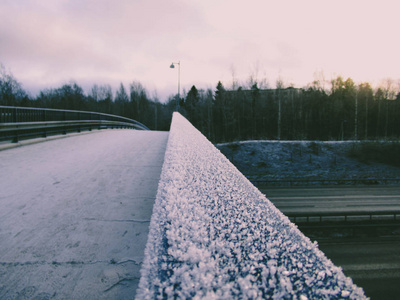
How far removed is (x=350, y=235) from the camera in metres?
14.8

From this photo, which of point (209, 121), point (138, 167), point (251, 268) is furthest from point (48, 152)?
point (209, 121)

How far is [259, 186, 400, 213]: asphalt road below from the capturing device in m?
20.7

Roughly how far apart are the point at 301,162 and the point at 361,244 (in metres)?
21.3

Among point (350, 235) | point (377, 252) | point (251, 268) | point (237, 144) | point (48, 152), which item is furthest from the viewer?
point (237, 144)

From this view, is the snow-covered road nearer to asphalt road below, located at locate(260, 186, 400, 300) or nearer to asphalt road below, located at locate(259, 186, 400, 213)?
asphalt road below, located at locate(260, 186, 400, 300)

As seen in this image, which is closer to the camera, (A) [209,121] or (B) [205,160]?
(B) [205,160]

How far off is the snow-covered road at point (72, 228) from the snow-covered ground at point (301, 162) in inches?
1067

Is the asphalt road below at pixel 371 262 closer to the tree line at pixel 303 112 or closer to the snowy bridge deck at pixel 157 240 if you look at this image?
the snowy bridge deck at pixel 157 240

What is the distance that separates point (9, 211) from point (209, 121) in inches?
2339

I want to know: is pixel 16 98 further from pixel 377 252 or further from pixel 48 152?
pixel 377 252

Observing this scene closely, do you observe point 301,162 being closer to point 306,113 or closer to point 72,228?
point 72,228

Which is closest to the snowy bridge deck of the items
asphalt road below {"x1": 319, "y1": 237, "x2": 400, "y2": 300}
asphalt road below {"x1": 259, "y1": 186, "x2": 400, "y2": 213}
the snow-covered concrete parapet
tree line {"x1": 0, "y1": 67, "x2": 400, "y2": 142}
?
the snow-covered concrete parapet

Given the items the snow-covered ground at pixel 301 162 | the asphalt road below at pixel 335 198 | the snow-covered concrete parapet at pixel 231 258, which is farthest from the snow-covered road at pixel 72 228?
the snow-covered ground at pixel 301 162

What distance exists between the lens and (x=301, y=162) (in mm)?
34438
